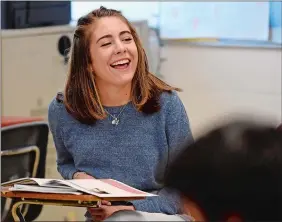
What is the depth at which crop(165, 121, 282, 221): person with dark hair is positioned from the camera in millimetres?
833

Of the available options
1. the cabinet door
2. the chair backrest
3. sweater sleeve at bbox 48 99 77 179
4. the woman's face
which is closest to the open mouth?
the woman's face

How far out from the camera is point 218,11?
395cm

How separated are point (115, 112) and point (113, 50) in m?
0.21

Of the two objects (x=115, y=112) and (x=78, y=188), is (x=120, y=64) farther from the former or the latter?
(x=78, y=188)

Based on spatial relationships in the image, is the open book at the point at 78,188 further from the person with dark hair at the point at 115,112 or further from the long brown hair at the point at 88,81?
the long brown hair at the point at 88,81

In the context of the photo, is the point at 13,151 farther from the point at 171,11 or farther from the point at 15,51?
the point at 171,11

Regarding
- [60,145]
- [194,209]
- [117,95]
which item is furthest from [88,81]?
[194,209]

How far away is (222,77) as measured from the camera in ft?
13.1

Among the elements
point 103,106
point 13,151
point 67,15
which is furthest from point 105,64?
point 67,15

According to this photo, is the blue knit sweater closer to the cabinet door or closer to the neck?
the neck

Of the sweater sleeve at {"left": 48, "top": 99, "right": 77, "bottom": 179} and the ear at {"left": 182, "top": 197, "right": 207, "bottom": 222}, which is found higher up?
the ear at {"left": 182, "top": 197, "right": 207, "bottom": 222}

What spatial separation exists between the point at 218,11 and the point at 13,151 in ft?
5.82

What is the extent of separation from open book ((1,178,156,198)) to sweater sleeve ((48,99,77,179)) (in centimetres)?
46

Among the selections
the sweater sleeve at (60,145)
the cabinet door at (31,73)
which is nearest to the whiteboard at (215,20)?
the cabinet door at (31,73)
